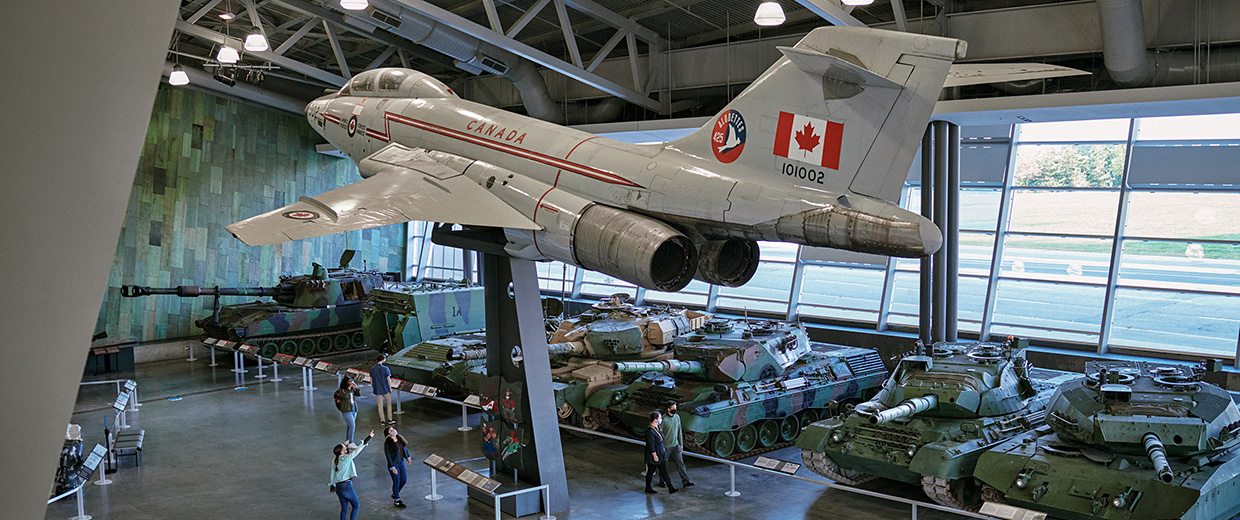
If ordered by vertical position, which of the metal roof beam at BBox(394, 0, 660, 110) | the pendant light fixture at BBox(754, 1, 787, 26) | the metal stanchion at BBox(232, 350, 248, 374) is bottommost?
the metal stanchion at BBox(232, 350, 248, 374)

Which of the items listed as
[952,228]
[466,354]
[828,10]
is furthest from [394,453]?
[952,228]

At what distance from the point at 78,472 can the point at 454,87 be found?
15.0m

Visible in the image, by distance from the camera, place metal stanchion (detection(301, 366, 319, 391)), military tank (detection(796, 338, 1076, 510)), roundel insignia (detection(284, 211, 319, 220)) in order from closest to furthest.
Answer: roundel insignia (detection(284, 211, 319, 220)) < military tank (detection(796, 338, 1076, 510)) < metal stanchion (detection(301, 366, 319, 391))

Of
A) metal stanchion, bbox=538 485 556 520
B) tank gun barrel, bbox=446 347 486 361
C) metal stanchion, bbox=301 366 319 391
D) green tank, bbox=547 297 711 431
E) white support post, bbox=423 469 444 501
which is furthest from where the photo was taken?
metal stanchion, bbox=301 366 319 391

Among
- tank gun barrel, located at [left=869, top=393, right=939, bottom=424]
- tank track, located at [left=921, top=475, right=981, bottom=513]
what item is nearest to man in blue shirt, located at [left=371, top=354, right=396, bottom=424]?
tank gun barrel, located at [left=869, top=393, right=939, bottom=424]

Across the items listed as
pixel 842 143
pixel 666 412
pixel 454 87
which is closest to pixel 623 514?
pixel 666 412

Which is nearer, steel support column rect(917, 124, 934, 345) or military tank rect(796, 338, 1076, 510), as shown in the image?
military tank rect(796, 338, 1076, 510)

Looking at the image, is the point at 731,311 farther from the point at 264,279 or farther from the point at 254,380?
the point at 264,279

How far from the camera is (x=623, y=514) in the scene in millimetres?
10406

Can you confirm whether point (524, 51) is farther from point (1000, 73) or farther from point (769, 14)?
point (1000, 73)

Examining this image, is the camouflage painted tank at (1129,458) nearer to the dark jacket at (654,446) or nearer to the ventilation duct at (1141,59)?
the dark jacket at (654,446)

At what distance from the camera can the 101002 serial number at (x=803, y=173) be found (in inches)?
292

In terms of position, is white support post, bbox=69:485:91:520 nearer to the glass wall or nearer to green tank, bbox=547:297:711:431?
green tank, bbox=547:297:711:431

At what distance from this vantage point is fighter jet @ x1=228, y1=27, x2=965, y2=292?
715 cm
